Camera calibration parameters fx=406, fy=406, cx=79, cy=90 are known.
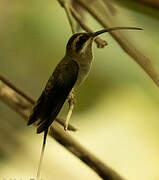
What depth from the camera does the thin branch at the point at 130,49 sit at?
1.34 m

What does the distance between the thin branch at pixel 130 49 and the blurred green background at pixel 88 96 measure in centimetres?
2

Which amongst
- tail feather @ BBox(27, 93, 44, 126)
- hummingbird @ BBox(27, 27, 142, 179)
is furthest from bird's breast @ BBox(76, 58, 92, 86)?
tail feather @ BBox(27, 93, 44, 126)

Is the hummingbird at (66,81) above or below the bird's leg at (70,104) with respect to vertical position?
above

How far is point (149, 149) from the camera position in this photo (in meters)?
1.27

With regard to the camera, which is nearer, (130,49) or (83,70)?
(83,70)

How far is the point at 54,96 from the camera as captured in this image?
1.23 m

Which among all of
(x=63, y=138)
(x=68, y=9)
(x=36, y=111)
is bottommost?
(x=63, y=138)

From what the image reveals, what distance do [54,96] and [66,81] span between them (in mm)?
59

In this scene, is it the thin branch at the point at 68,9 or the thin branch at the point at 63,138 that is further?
the thin branch at the point at 68,9

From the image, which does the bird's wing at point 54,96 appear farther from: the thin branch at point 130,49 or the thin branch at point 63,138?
the thin branch at point 130,49

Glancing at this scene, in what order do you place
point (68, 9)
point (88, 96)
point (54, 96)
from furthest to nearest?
point (68, 9)
point (88, 96)
point (54, 96)

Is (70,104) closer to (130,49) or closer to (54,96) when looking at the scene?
(54,96)

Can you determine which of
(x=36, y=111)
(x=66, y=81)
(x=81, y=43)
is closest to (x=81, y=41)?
Answer: (x=81, y=43)

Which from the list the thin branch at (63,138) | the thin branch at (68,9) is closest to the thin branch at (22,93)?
the thin branch at (63,138)
